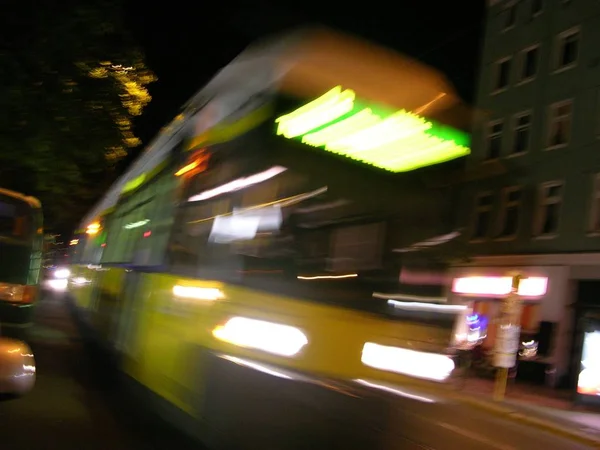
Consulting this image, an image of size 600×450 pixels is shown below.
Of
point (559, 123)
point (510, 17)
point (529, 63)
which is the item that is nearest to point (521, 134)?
point (559, 123)

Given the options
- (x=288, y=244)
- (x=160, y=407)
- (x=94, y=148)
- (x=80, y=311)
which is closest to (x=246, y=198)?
(x=288, y=244)

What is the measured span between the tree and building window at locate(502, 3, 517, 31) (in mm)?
17727

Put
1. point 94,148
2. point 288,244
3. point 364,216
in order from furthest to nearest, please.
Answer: point 94,148
point 364,216
point 288,244

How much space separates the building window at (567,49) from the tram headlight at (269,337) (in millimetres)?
20112

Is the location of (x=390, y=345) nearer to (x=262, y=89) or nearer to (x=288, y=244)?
(x=288, y=244)

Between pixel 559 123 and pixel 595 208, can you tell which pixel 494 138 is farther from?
pixel 595 208

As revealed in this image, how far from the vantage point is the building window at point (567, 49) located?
2185 cm

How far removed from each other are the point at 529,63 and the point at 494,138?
114 inches

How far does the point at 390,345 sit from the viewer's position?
5.10 meters

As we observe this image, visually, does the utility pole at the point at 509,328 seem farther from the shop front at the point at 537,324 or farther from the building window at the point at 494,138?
the building window at the point at 494,138

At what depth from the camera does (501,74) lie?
25.0 meters

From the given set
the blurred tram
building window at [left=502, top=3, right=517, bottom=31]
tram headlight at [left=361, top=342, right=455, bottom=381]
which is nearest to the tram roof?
the blurred tram

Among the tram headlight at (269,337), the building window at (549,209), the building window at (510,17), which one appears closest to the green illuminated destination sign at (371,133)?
the tram headlight at (269,337)

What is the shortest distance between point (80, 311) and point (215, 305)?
30.1 ft
